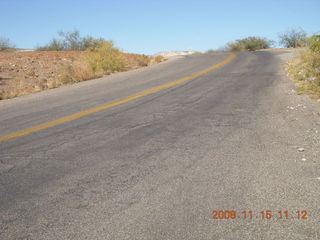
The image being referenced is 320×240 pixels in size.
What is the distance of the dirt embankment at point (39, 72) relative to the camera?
37.1ft

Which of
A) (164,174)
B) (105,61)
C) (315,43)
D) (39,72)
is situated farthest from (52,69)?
(164,174)

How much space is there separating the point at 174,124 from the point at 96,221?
2.62 metres

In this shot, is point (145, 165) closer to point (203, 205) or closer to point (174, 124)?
point (203, 205)

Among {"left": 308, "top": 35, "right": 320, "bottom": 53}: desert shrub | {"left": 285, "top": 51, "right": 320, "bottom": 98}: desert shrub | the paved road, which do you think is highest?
{"left": 308, "top": 35, "right": 320, "bottom": 53}: desert shrub

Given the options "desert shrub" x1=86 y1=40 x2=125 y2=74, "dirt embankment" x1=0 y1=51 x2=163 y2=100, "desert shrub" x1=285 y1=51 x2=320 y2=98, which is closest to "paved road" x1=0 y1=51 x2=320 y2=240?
"desert shrub" x1=285 y1=51 x2=320 y2=98

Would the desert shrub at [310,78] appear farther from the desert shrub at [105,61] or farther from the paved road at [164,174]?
the desert shrub at [105,61]

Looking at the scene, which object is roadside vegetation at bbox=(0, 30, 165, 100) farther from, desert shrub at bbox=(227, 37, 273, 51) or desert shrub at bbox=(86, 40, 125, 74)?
desert shrub at bbox=(227, 37, 273, 51)

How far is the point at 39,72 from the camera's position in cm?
1617

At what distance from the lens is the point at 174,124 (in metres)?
4.55

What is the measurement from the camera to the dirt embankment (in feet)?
37.1

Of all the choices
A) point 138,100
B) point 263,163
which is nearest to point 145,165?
point 263,163

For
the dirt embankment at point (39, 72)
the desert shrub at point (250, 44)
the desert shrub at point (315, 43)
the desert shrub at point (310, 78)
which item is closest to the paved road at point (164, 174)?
the desert shrub at point (310, 78)

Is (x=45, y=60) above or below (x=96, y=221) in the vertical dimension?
above

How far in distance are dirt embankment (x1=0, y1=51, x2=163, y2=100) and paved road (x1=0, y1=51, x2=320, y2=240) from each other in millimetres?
6164
